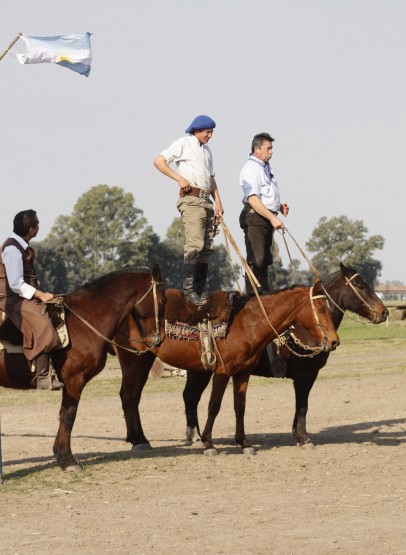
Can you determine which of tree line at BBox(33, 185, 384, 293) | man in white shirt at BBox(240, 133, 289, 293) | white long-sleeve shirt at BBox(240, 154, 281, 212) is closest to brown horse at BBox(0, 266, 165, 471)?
man in white shirt at BBox(240, 133, 289, 293)

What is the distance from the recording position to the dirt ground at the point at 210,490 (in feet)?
29.4

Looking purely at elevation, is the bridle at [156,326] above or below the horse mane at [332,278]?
below

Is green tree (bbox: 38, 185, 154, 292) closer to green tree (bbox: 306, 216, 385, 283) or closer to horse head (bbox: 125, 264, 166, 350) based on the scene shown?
green tree (bbox: 306, 216, 385, 283)

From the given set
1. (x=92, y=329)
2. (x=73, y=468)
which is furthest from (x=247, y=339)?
(x=73, y=468)

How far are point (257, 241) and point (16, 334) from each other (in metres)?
3.85

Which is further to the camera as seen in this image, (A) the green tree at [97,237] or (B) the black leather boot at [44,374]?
(A) the green tree at [97,237]

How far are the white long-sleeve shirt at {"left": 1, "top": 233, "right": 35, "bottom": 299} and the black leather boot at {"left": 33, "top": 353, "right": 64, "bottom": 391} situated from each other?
2.33 ft

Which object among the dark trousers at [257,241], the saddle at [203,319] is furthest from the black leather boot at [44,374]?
the dark trousers at [257,241]

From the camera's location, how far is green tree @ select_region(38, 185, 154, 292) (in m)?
123

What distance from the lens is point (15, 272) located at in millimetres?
11992

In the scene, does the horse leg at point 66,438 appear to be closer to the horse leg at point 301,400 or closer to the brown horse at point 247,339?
the brown horse at point 247,339

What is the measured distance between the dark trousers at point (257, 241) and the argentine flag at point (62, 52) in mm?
2798

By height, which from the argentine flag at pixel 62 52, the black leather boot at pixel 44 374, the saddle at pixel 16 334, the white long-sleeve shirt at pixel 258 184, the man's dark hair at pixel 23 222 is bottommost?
the black leather boot at pixel 44 374

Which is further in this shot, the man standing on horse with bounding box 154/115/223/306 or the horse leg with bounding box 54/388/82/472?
the man standing on horse with bounding box 154/115/223/306
